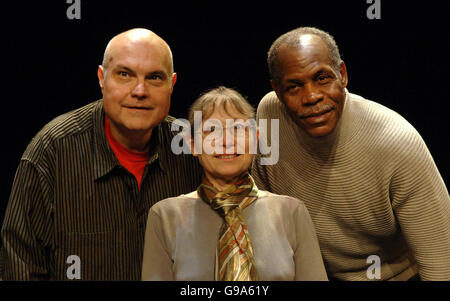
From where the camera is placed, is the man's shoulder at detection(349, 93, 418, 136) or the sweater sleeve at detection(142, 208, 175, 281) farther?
the man's shoulder at detection(349, 93, 418, 136)

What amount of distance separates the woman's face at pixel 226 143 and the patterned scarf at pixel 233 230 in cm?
6

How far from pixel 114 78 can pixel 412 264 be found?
162 cm

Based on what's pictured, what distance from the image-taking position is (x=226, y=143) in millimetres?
2084

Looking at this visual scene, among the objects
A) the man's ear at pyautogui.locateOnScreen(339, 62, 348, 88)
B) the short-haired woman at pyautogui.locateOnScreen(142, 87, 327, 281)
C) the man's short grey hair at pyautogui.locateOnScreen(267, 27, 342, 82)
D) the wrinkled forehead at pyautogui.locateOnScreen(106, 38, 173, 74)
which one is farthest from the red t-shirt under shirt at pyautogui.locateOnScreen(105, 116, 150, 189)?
the man's ear at pyautogui.locateOnScreen(339, 62, 348, 88)

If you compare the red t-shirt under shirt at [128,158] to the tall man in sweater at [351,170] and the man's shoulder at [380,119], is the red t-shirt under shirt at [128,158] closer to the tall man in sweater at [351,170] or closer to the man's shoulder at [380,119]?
the tall man in sweater at [351,170]

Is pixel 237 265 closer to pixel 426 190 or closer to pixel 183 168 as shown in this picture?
pixel 183 168

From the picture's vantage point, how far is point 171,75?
255cm

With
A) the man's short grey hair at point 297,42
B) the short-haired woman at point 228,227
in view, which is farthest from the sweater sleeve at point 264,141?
the short-haired woman at point 228,227

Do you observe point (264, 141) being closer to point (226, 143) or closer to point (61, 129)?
point (226, 143)

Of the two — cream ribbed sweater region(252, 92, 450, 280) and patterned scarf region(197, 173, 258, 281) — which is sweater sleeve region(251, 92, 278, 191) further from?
patterned scarf region(197, 173, 258, 281)

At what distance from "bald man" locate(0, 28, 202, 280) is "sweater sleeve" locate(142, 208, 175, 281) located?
39 centimetres

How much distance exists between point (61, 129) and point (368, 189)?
4.43ft

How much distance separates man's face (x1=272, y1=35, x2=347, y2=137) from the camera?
2422 mm

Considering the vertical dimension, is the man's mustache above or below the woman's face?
above
